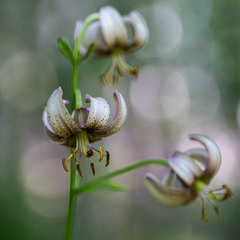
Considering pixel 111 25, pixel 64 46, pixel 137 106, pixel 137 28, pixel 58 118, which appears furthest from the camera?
pixel 137 106

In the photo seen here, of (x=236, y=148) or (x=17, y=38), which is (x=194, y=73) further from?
(x=17, y=38)

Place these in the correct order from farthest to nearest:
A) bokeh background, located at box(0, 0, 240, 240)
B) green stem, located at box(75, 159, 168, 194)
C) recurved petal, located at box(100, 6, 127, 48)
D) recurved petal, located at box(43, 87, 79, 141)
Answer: bokeh background, located at box(0, 0, 240, 240) < recurved petal, located at box(100, 6, 127, 48) < green stem, located at box(75, 159, 168, 194) < recurved petal, located at box(43, 87, 79, 141)

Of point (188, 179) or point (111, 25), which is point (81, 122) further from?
point (111, 25)

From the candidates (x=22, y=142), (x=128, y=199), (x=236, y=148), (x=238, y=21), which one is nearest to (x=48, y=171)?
(x=22, y=142)

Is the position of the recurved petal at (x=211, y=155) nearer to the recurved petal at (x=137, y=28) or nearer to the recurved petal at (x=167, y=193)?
the recurved petal at (x=167, y=193)

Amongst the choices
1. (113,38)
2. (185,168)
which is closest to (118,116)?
(185,168)

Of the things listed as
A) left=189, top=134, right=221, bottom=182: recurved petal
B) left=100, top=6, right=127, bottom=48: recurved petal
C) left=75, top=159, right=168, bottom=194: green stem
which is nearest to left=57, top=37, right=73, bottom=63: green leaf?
left=100, top=6, right=127, bottom=48: recurved petal

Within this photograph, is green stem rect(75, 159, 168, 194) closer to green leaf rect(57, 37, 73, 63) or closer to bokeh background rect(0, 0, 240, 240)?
green leaf rect(57, 37, 73, 63)
